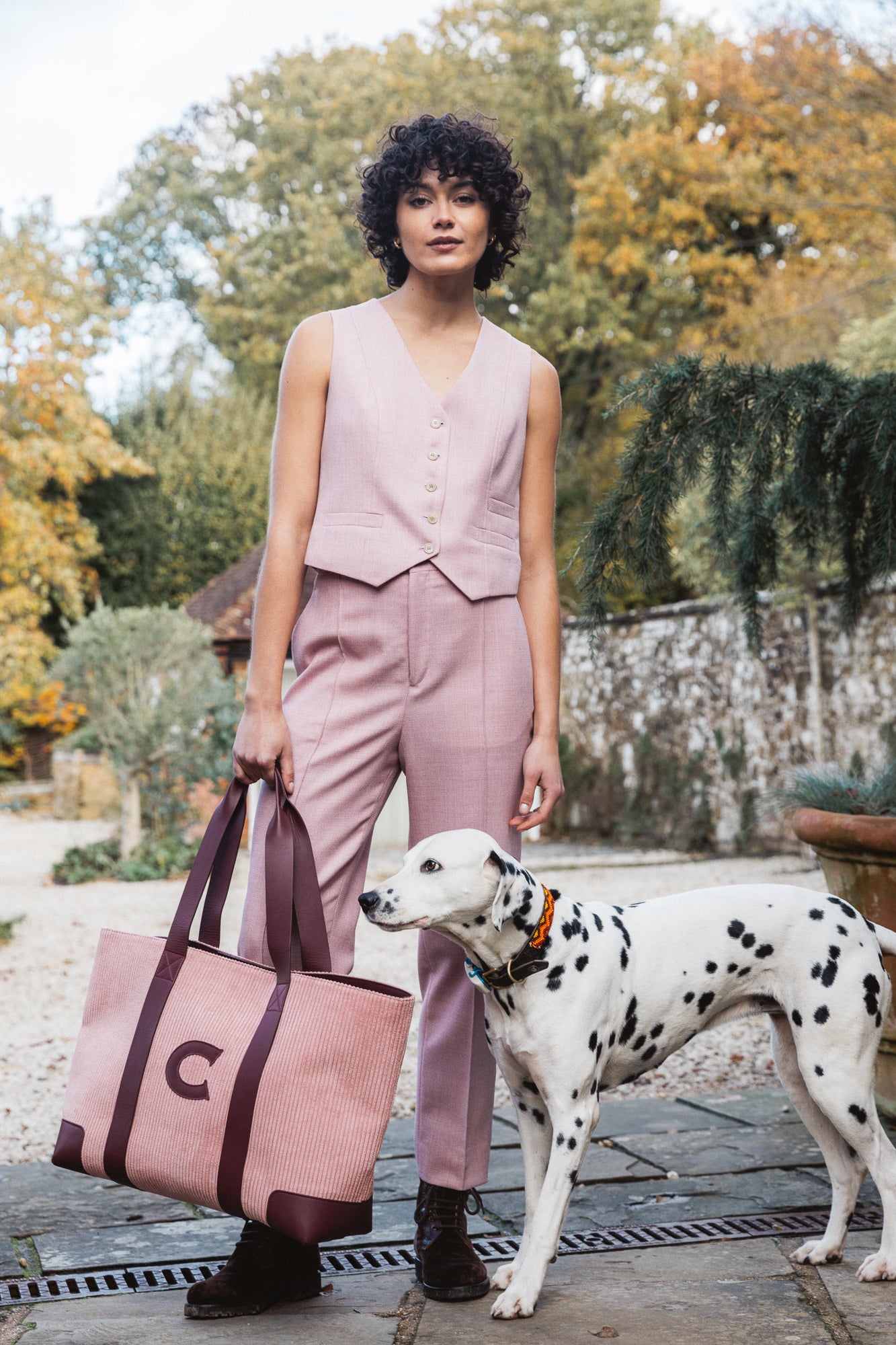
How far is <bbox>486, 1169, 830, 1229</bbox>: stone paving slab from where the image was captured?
288 centimetres

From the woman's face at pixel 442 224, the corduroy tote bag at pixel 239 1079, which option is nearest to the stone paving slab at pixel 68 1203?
the corduroy tote bag at pixel 239 1079

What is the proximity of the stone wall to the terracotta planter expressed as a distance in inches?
246

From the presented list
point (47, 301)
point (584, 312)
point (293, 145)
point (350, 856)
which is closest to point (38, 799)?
point (47, 301)

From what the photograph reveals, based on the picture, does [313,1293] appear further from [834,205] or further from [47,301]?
[47,301]

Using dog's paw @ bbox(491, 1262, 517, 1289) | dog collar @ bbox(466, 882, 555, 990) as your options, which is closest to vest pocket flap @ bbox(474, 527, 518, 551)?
dog collar @ bbox(466, 882, 555, 990)

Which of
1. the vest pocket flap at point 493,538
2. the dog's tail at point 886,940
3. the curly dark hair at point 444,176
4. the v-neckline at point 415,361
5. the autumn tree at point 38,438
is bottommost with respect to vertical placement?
the dog's tail at point 886,940

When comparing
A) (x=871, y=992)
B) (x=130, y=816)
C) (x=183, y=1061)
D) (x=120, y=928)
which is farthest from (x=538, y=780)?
(x=130, y=816)

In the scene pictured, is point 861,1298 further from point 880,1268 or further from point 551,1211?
point 551,1211

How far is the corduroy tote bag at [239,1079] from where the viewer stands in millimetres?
2178

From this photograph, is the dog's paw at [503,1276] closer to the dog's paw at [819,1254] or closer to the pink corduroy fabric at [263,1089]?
the pink corduroy fabric at [263,1089]

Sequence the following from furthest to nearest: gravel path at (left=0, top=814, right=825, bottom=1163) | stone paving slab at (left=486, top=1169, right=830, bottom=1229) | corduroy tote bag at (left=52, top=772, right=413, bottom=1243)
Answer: gravel path at (left=0, top=814, right=825, bottom=1163), stone paving slab at (left=486, top=1169, right=830, bottom=1229), corduroy tote bag at (left=52, top=772, right=413, bottom=1243)

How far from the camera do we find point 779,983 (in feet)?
8.54

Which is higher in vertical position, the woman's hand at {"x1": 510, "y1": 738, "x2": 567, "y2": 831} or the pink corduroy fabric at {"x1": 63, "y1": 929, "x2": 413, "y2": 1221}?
the woman's hand at {"x1": 510, "y1": 738, "x2": 567, "y2": 831}

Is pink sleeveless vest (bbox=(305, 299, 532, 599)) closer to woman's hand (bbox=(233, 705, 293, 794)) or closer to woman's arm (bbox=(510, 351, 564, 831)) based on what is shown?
woman's arm (bbox=(510, 351, 564, 831))
